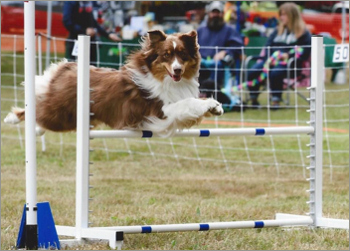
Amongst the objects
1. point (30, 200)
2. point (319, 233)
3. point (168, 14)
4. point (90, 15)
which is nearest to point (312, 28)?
point (168, 14)

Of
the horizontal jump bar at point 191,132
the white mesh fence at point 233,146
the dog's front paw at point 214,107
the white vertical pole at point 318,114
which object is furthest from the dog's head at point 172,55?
the white mesh fence at point 233,146

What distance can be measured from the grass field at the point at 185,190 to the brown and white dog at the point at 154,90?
0.73m

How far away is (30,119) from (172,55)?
3.56 feet

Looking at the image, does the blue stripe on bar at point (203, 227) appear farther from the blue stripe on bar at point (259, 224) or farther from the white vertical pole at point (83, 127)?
the white vertical pole at point (83, 127)

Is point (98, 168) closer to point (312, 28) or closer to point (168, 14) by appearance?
point (168, 14)

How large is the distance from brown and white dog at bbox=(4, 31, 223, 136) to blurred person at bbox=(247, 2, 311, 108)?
6935 millimetres

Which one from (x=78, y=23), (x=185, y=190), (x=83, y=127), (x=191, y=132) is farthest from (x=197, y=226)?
(x=78, y=23)

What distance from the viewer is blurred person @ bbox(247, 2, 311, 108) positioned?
11859 millimetres

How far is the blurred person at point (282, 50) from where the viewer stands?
38.9ft

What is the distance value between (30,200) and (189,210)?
1772mm

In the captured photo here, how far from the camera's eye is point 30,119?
3963 millimetres

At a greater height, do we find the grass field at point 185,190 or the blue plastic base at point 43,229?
the blue plastic base at point 43,229

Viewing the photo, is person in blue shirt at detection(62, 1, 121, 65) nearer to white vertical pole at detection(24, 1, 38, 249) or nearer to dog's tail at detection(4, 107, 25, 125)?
dog's tail at detection(4, 107, 25, 125)

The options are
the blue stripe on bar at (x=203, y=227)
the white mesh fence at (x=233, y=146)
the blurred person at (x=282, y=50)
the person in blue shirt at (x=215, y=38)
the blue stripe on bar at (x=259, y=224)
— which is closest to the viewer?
the blue stripe on bar at (x=203, y=227)
